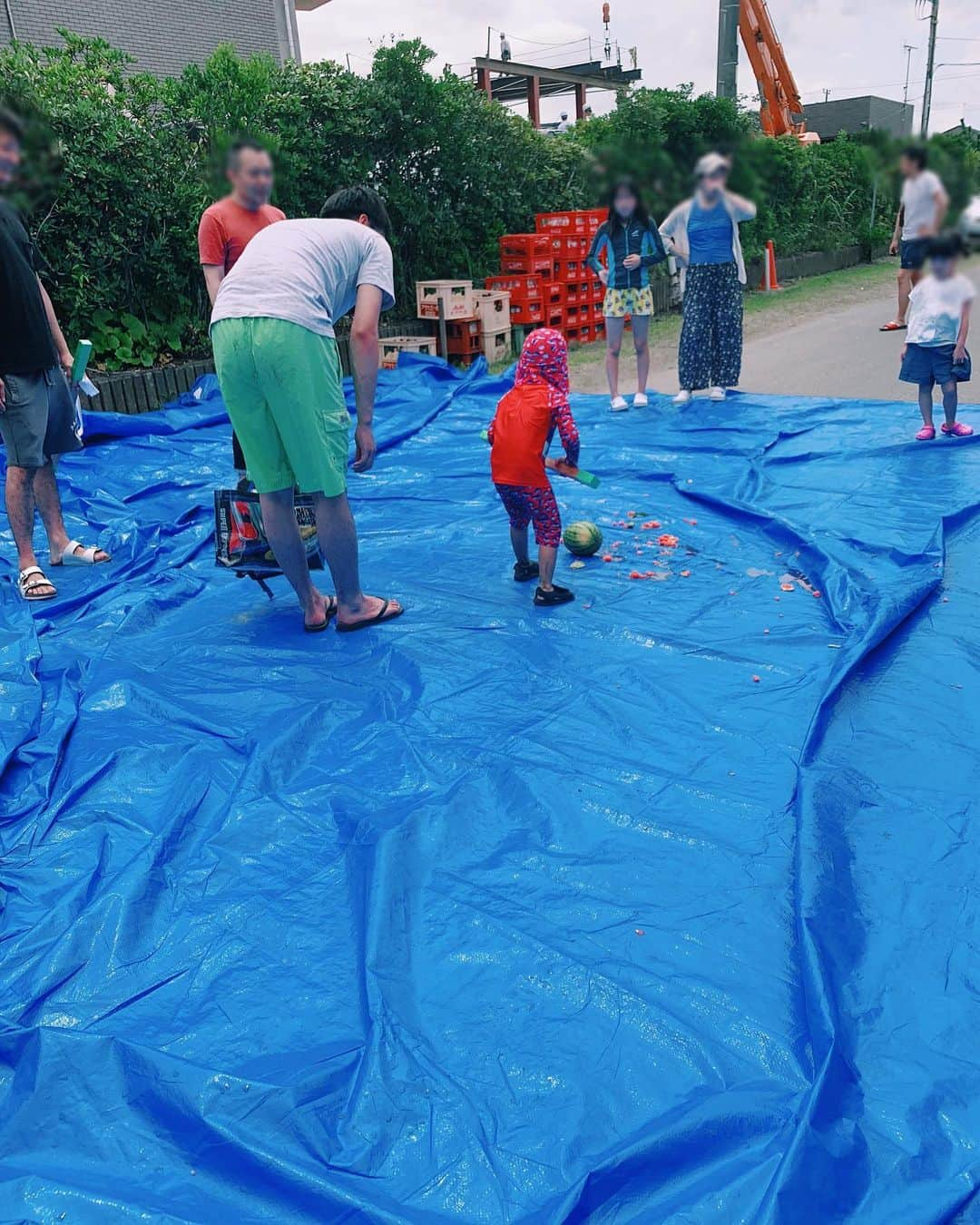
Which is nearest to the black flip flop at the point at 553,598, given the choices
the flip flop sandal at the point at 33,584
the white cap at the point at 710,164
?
the flip flop sandal at the point at 33,584

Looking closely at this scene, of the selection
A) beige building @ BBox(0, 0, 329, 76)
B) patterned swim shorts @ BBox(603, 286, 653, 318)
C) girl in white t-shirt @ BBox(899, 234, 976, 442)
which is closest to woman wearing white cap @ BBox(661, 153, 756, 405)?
patterned swim shorts @ BBox(603, 286, 653, 318)

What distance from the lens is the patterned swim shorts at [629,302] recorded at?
20.8 feet

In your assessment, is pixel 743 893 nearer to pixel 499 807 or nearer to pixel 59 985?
pixel 499 807

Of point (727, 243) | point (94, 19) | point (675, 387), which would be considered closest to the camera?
point (727, 243)

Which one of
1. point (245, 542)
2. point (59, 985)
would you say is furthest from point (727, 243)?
point (59, 985)

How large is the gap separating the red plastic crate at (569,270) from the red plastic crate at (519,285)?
0.59 feet

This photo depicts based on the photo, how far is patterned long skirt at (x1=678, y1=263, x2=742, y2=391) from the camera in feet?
20.1

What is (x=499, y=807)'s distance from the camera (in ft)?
7.91

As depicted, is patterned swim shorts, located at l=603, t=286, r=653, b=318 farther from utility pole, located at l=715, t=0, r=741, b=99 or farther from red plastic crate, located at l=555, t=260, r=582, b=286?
utility pole, located at l=715, t=0, r=741, b=99

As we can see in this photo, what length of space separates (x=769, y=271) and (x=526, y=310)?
22.0 ft

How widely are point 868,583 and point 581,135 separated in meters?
2.15

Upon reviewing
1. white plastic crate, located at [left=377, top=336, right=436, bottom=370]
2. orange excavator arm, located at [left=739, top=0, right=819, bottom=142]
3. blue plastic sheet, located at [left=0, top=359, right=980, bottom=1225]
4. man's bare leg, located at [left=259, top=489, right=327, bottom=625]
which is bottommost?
blue plastic sheet, located at [left=0, top=359, right=980, bottom=1225]

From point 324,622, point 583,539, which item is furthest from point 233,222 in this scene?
point 583,539

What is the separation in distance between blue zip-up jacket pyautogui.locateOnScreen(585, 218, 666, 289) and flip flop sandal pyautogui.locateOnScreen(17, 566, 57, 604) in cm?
378
